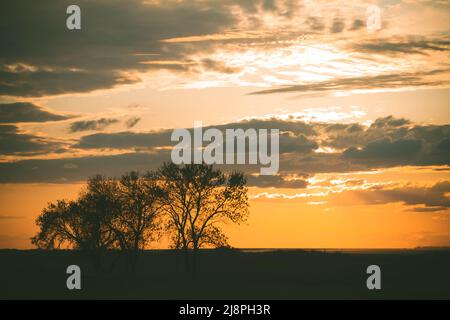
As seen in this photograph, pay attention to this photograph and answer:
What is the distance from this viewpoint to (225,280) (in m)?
77.0

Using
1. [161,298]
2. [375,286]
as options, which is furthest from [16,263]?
[375,286]

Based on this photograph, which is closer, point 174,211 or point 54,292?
point 54,292

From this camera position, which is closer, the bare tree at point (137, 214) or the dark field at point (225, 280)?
the dark field at point (225, 280)

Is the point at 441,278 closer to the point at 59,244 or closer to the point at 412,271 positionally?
the point at 412,271

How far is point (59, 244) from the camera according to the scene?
293 ft

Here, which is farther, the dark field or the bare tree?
the bare tree

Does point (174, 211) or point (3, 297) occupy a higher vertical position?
point (174, 211)

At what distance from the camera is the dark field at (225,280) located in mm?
63250

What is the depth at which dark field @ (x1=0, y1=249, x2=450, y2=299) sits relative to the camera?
63250 millimetres

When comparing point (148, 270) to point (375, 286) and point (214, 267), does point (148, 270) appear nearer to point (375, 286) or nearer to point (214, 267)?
point (214, 267)

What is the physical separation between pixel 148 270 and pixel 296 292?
33.3 meters
